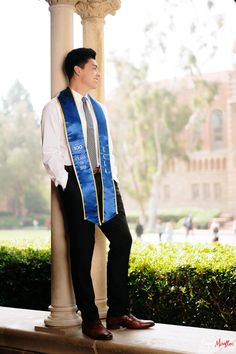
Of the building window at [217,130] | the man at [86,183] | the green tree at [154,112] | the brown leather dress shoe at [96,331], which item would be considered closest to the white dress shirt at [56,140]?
the man at [86,183]

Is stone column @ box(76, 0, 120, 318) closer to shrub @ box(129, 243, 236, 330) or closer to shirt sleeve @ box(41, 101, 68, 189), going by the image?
shirt sleeve @ box(41, 101, 68, 189)

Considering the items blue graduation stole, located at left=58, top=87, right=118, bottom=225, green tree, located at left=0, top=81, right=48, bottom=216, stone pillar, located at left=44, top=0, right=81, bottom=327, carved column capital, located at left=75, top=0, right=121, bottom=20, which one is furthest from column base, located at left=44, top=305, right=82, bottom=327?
green tree, located at left=0, top=81, right=48, bottom=216

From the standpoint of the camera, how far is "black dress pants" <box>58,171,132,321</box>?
3178 mm

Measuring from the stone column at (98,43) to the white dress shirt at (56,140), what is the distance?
0.36 m

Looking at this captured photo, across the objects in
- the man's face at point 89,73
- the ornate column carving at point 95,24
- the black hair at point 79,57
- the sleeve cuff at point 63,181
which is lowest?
the sleeve cuff at point 63,181

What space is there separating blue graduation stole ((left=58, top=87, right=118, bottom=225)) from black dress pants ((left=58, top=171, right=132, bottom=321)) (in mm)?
30

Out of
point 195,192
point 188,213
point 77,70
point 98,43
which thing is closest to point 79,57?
point 77,70

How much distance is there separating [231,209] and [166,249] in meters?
26.8

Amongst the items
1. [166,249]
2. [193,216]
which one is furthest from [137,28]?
[166,249]

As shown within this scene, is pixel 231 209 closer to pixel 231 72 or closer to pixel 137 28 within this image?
pixel 231 72

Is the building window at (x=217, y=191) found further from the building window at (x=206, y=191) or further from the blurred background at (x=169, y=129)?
the building window at (x=206, y=191)

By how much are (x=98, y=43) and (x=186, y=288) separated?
159 centimetres

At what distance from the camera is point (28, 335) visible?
11.2 ft

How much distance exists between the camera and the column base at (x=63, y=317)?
3414 mm
